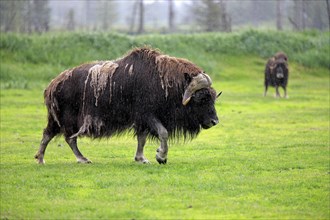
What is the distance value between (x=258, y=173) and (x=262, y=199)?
82.5 inches

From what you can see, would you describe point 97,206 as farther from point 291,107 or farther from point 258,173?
point 291,107

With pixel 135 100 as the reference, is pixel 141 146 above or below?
below

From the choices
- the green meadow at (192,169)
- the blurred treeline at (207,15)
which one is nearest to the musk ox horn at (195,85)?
the green meadow at (192,169)

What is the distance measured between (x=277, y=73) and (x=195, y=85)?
17311 mm

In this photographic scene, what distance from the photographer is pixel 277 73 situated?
28.5 m

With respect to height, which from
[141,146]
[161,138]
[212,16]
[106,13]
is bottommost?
[106,13]

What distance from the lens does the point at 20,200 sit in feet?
30.0

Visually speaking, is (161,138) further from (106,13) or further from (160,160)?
(106,13)

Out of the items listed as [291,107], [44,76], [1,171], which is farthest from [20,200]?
[44,76]

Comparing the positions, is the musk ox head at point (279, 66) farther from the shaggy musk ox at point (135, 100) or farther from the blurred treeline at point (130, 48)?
the shaggy musk ox at point (135, 100)

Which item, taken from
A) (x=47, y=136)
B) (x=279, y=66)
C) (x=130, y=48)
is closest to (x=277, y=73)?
(x=279, y=66)

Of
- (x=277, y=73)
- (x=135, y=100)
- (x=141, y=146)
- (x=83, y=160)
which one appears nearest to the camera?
(x=135, y=100)

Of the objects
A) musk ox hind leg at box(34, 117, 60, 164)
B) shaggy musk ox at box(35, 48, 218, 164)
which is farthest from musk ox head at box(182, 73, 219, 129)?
musk ox hind leg at box(34, 117, 60, 164)

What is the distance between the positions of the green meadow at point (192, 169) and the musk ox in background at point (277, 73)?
90cm
